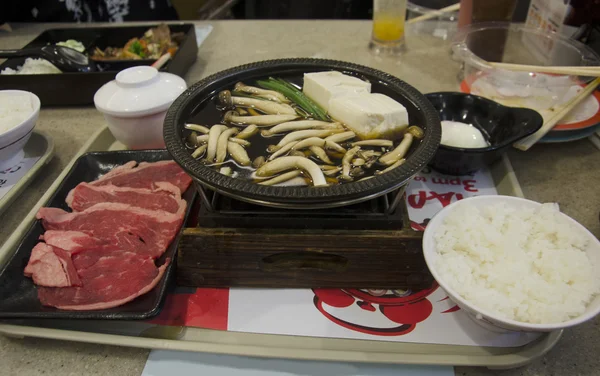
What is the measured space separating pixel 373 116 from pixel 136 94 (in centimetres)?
101

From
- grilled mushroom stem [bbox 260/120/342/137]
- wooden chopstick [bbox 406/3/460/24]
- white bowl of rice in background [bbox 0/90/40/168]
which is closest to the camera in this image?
grilled mushroom stem [bbox 260/120/342/137]

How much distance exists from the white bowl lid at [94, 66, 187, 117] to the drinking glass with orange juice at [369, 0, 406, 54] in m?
1.46

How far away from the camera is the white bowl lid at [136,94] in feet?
5.45

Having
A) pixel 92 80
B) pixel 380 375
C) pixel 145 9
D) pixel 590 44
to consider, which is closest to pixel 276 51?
pixel 92 80

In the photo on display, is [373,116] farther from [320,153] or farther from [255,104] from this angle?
[255,104]

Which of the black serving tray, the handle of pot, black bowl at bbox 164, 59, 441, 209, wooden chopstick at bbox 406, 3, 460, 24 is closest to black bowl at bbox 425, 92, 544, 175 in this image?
black bowl at bbox 164, 59, 441, 209

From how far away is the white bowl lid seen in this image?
1661 millimetres

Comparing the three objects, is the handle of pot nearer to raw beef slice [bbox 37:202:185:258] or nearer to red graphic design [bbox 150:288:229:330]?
red graphic design [bbox 150:288:229:330]

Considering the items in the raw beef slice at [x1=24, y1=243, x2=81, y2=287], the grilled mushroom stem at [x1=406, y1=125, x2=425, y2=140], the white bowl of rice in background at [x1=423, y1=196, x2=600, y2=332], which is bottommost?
the raw beef slice at [x1=24, y1=243, x2=81, y2=287]

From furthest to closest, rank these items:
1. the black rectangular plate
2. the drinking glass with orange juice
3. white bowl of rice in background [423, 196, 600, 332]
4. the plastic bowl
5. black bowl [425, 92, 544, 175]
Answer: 1. the drinking glass with orange juice
2. the plastic bowl
3. black bowl [425, 92, 544, 175]
4. the black rectangular plate
5. white bowl of rice in background [423, 196, 600, 332]

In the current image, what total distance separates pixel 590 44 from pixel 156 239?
7.51ft

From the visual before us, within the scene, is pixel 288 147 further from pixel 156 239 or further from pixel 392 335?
pixel 392 335

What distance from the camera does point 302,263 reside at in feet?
4.07

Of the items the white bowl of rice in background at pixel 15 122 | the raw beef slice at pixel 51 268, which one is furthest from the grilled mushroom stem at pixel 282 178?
the white bowl of rice in background at pixel 15 122
